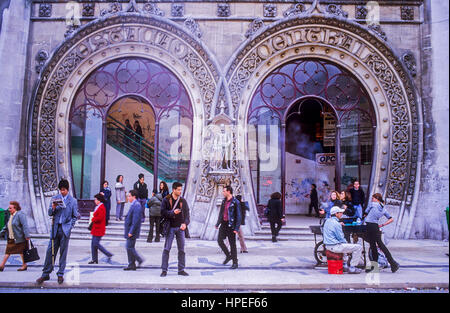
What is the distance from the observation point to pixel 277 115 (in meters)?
14.9

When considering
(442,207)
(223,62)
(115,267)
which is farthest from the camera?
(223,62)

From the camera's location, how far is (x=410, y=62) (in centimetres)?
1421

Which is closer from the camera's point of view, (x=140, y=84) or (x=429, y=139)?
(x=429, y=139)

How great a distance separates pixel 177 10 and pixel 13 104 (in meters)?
7.06

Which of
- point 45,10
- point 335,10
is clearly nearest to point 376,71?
point 335,10

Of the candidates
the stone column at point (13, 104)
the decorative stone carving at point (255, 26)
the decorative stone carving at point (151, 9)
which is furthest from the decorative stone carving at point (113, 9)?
the decorative stone carving at point (255, 26)

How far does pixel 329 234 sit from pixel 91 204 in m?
9.89

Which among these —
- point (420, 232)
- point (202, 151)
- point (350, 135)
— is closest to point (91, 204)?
point (202, 151)

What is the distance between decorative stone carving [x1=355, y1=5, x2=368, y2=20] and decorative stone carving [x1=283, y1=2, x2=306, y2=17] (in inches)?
81.1

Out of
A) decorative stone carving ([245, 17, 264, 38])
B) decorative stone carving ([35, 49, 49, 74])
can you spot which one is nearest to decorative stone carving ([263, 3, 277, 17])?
decorative stone carving ([245, 17, 264, 38])

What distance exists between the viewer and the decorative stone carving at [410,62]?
14172 millimetres

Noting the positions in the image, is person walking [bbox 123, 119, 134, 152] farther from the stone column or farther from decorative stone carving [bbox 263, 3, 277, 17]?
decorative stone carving [bbox 263, 3, 277, 17]
